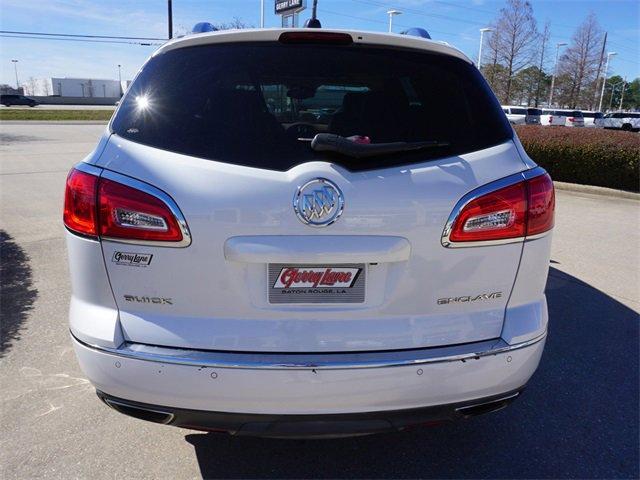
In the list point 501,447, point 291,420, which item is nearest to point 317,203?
point 291,420

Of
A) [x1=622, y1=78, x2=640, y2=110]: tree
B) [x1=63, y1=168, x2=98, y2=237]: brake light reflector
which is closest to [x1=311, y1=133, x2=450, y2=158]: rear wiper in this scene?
[x1=63, y1=168, x2=98, y2=237]: brake light reflector

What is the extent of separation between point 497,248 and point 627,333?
105 inches

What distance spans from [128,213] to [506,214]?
140 centimetres

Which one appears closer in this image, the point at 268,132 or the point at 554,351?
the point at 268,132

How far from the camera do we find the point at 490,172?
2.00 m

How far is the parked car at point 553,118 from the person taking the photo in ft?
123

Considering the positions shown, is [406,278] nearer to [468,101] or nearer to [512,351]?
[512,351]

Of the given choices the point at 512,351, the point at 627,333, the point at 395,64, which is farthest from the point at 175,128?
the point at 627,333

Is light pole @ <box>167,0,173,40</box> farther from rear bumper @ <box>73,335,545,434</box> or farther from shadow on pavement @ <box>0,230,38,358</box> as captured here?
rear bumper @ <box>73,335,545,434</box>

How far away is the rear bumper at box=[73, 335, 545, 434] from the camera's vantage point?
73.3 inches

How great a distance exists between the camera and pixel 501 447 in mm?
2643

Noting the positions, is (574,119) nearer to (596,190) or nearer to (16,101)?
(596,190)

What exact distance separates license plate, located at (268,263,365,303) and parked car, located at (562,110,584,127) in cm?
3726

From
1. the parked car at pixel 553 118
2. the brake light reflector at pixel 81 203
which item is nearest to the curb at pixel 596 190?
the brake light reflector at pixel 81 203
